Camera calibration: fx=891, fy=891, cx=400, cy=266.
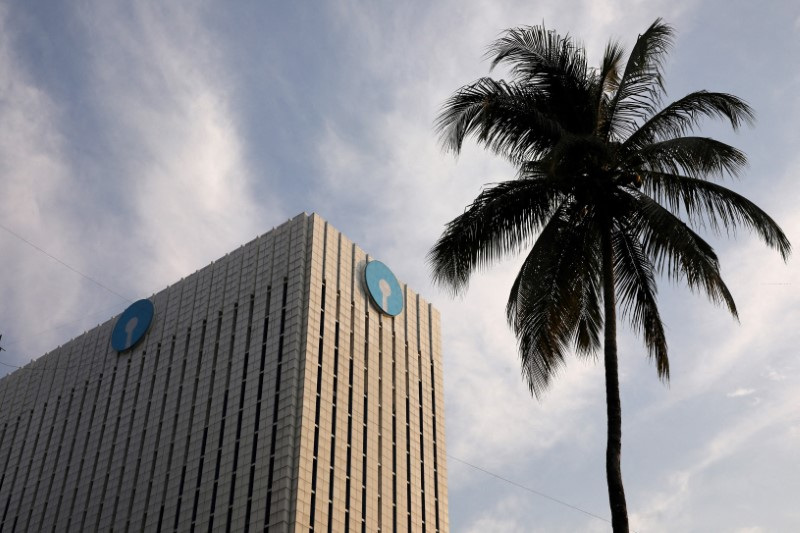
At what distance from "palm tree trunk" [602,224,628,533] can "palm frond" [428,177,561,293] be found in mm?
2107

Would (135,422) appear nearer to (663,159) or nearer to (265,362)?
(265,362)

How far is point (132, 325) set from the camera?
279 feet

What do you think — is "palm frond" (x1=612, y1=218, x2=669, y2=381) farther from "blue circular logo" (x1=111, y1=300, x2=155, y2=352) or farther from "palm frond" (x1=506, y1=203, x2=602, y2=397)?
"blue circular logo" (x1=111, y1=300, x2=155, y2=352)

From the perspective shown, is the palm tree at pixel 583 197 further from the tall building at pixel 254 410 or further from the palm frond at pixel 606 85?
the tall building at pixel 254 410

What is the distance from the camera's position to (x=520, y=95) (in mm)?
25234

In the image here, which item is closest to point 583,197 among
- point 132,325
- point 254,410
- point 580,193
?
point 580,193

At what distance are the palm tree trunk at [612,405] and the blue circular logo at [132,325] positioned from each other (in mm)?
66384

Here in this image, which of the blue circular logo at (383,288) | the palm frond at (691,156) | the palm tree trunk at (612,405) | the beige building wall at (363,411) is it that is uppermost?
the blue circular logo at (383,288)

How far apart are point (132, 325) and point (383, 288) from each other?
24712 mm

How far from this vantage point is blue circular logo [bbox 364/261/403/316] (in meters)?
78.7

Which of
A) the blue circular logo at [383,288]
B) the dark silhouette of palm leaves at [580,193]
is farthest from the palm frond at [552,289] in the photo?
the blue circular logo at [383,288]

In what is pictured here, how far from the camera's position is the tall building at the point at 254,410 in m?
65.3

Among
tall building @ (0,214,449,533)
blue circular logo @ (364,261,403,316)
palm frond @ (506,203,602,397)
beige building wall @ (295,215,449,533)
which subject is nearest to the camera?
palm frond @ (506,203,602,397)

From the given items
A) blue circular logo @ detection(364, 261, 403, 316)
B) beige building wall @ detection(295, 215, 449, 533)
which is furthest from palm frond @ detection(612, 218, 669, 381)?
blue circular logo @ detection(364, 261, 403, 316)
